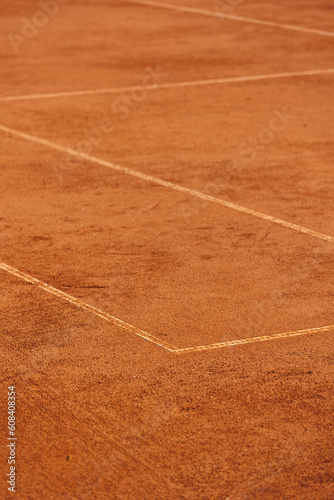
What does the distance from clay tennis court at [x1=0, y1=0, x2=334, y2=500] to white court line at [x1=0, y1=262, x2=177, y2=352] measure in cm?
2

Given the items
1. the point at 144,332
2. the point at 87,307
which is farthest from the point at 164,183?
the point at 144,332

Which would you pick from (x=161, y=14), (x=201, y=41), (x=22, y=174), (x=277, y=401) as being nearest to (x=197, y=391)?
(x=277, y=401)

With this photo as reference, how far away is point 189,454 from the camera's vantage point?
548cm

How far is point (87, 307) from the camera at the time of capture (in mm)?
7277

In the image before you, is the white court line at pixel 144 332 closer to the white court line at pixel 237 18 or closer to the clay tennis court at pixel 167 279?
the clay tennis court at pixel 167 279

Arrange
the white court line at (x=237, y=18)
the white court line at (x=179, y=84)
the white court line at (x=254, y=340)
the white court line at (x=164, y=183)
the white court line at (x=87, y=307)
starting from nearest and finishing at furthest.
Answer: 1. the white court line at (x=254, y=340)
2. the white court line at (x=87, y=307)
3. the white court line at (x=164, y=183)
4. the white court line at (x=179, y=84)
5. the white court line at (x=237, y=18)

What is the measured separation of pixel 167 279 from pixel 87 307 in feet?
3.30

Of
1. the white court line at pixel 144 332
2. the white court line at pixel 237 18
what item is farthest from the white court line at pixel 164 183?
the white court line at pixel 237 18

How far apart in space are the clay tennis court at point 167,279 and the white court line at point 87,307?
2 cm

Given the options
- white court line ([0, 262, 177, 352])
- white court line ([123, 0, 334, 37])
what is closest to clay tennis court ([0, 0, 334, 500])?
white court line ([0, 262, 177, 352])

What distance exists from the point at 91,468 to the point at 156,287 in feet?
8.72

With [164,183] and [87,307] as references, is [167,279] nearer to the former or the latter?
[87,307]

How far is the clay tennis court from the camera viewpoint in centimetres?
549

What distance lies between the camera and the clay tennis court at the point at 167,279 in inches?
216
